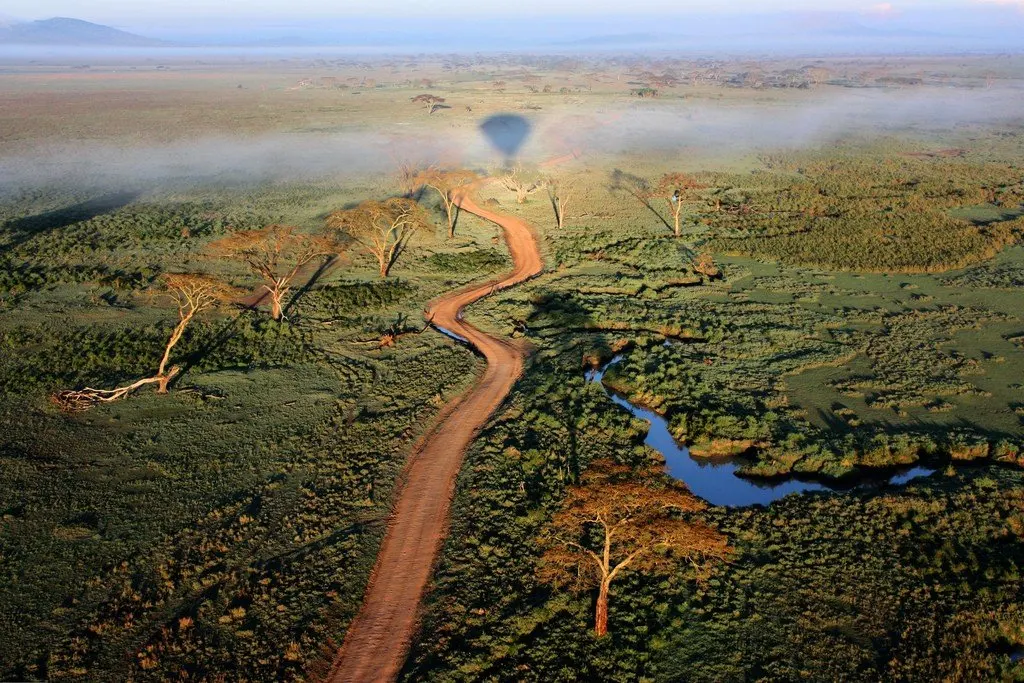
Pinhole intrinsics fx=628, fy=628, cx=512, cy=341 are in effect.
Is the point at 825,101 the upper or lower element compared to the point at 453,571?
upper

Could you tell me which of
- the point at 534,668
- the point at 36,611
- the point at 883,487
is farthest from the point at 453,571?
the point at 883,487

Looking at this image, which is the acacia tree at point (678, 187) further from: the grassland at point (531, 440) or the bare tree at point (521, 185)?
the bare tree at point (521, 185)

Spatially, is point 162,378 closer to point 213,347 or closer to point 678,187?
point 213,347

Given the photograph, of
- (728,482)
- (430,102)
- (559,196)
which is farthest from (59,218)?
(430,102)

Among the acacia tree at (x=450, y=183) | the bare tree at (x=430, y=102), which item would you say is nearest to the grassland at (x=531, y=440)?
the acacia tree at (x=450, y=183)

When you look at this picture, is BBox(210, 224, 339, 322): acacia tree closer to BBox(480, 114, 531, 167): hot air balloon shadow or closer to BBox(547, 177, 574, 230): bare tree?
BBox(547, 177, 574, 230): bare tree

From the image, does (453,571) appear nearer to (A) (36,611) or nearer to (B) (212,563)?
(B) (212,563)
